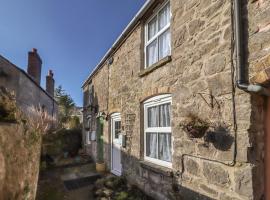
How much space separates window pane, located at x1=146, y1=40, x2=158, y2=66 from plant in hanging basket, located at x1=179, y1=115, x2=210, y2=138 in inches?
98.9

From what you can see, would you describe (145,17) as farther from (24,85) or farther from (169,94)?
(24,85)

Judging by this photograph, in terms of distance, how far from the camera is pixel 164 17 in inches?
200

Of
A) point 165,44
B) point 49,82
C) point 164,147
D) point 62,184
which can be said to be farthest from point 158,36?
point 49,82

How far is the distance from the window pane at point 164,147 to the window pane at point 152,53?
208cm

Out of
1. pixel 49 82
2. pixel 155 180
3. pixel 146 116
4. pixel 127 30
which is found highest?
pixel 49 82

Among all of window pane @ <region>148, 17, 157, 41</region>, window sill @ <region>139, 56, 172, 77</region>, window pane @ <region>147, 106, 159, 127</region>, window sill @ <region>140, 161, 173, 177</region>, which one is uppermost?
window pane @ <region>148, 17, 157, 41</region>

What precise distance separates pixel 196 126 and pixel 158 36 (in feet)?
9.77

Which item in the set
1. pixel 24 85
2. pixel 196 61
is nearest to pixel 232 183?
pixel 196 61

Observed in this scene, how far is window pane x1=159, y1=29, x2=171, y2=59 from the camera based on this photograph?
15.9 feet

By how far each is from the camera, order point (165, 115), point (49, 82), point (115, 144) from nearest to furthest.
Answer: point (165, 115)
point (115, 144)
point (49, 82)

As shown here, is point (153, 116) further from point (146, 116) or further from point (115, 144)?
point (115, 144)

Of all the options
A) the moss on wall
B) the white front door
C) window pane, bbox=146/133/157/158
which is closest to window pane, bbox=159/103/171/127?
window pane, bbox=146/133/157/158

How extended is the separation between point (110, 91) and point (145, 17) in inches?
148

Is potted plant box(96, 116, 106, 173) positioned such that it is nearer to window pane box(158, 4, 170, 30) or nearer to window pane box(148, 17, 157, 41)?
window pane box(148, 17, 157, 41)
